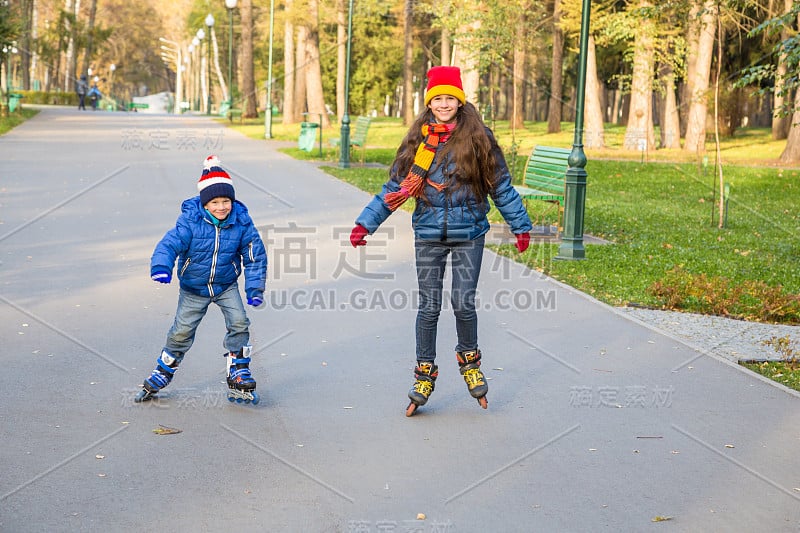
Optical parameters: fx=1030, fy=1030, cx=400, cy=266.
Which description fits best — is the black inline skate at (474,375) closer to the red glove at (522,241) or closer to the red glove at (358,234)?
the red glove at (522,241)

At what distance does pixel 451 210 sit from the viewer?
224 inches

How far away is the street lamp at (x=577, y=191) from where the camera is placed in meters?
11.5

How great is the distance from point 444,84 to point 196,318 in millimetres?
1934

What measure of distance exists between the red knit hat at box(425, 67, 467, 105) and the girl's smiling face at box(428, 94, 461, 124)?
2cm

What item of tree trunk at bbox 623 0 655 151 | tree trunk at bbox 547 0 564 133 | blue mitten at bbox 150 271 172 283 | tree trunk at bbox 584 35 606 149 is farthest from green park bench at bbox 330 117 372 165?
blue mitten at bbox 150 271 172 283

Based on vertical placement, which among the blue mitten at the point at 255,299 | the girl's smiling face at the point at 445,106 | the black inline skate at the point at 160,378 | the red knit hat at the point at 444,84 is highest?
the red knit hat at the point at 444,84

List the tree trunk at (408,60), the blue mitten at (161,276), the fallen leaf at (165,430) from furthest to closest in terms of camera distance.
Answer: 1. the tree trunk at (408,60)
2. the blue mitten at (161,276)
3. the fallen leaf at (165,430)

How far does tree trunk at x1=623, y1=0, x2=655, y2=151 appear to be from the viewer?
2677 cm

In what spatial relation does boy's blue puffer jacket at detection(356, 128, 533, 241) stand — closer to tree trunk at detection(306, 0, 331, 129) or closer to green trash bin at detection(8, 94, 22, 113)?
tree trunk at detection(306, 0, 331, 129)

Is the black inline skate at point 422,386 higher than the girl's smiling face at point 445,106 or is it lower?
lower

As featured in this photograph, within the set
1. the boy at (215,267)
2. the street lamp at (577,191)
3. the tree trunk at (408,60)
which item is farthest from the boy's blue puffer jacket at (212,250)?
the tree trunk at (408,60)

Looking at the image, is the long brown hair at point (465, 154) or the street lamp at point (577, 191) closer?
the long brown hair at point (465, 154)

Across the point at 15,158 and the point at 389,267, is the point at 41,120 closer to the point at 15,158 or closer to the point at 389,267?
the point at 15,158

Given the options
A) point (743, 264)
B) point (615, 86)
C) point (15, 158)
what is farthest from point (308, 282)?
point (615, 86)
